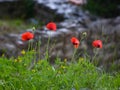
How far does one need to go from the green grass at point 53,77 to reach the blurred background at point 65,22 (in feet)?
7.97

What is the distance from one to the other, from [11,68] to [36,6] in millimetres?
6149

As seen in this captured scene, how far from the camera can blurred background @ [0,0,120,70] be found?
6.91m

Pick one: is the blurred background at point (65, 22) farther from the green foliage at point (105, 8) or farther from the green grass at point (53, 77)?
the green grass at point (53, 77)

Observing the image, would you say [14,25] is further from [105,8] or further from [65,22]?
[105,8]

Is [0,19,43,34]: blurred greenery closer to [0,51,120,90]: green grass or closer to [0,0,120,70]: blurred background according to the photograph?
[0,0,120,70]: blurred background

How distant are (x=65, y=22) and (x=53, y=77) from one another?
15.4 ft

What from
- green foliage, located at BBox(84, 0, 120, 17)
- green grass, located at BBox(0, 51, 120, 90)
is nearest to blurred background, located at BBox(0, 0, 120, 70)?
green foliage, located at BBox(84, 0, 120, 17)

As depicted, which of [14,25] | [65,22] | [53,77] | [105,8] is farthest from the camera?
[105,8]

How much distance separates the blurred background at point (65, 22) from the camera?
22.7 feet

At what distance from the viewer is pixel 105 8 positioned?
9.68 metres

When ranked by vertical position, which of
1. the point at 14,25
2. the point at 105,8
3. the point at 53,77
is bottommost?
the point at 14,25

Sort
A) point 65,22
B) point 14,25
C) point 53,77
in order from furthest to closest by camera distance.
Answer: point 14,25 < point 65,22 < point 53,77

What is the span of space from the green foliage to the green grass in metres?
5.68

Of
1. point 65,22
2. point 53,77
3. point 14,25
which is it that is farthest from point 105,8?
point 53,77
